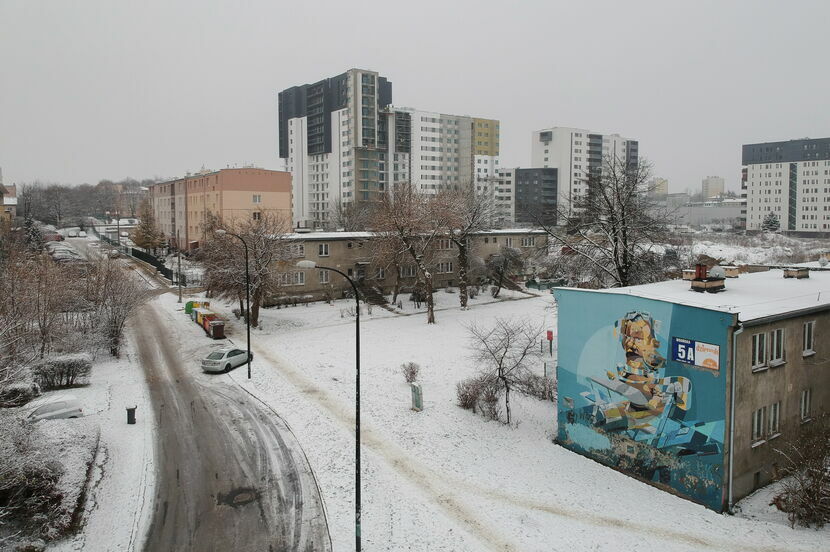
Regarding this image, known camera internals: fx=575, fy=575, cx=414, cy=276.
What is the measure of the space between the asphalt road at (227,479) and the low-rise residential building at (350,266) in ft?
64.0

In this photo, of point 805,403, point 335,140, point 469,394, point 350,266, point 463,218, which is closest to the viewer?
point 805,403

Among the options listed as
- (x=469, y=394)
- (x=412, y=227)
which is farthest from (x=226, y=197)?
(x=469, y=394)

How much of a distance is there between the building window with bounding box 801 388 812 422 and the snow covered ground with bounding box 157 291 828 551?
16.1ft

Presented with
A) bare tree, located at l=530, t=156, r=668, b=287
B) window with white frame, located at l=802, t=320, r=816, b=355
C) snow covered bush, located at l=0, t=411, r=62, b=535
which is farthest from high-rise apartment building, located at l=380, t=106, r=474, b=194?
snow covered bush, located at l=0, t=411, r=62, b=535

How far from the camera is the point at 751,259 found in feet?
255

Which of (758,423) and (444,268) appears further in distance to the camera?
(444,268)

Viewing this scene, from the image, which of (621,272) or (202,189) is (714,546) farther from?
(202,189)

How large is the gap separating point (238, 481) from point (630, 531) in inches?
454

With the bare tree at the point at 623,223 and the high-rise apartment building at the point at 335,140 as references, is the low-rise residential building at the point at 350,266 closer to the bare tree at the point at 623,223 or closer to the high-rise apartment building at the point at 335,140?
the bare tree at the point at 623,223

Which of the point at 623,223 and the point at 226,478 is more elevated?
the point at 623,223

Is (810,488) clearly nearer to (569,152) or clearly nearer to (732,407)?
(732,407)

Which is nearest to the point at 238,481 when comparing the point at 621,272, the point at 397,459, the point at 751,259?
the point at 397,459

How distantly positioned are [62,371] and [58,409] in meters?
5.46

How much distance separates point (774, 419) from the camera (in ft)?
59.3
